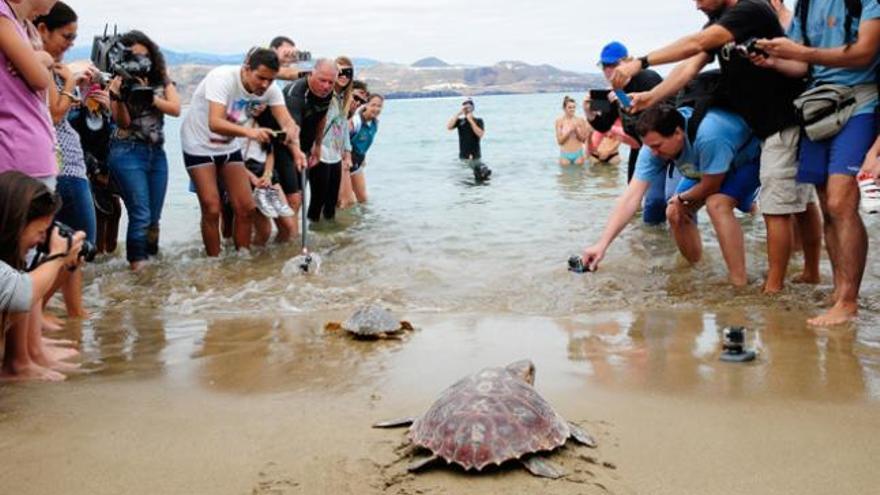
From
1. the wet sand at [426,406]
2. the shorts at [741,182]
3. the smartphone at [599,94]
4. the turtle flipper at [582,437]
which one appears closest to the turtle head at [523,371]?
the wet sand at [426,406]

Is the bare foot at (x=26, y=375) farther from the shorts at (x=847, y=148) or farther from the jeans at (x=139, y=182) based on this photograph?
the shorts at (x=847, y=148)

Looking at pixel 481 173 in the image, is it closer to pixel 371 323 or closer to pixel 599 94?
pixel 599 94

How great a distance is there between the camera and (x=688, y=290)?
6.34 m

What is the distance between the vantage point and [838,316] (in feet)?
16.6

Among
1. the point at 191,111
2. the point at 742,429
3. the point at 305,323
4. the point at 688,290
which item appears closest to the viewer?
the point at 742,429

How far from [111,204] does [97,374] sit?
14.3 ft

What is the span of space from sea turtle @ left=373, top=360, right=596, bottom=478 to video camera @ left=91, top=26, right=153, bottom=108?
4896 mm

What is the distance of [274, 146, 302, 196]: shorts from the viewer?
859 cm

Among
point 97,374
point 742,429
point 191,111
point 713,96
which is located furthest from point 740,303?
point 191,111

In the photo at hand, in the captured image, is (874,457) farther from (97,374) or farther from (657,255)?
A: (657,255)

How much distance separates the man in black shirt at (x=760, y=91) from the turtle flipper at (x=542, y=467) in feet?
10.9

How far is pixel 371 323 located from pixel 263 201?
349 cm

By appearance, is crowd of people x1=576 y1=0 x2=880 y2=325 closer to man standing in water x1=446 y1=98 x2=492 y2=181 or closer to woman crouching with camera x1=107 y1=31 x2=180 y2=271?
woman crouching with camera x1=107 y1=31 x2=180 y2=271

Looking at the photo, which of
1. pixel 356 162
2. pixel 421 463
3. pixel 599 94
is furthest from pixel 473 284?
pixel 356 162
